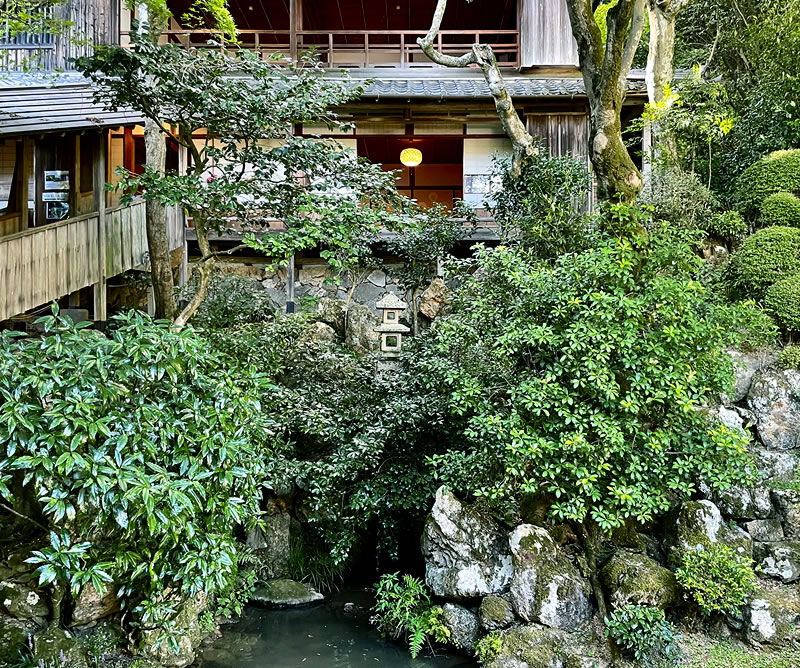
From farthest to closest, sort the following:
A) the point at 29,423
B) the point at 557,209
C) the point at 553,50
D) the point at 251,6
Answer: the point at 251,6 < the point at 553,50 < the point at 557,209 < the point at 29,423

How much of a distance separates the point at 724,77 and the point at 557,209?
9134mm

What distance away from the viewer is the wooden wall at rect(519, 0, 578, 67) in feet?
47.0

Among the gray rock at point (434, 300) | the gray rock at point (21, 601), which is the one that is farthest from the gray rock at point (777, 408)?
the gray rock at point (21, 601)

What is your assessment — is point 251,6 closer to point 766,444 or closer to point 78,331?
point 78,331

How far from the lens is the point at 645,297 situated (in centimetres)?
675

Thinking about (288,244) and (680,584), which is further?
(288,244)

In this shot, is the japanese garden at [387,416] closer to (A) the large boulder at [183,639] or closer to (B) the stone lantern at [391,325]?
(A) the large boulder at [183,639]

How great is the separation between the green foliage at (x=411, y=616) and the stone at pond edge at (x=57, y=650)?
3.61 m

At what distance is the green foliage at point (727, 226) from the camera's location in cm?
1095

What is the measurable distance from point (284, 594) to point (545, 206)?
6589 millimetres

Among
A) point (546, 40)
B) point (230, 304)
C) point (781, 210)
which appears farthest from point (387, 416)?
point (546, 40)

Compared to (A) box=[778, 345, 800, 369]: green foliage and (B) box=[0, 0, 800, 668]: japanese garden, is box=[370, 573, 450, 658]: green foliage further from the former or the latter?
(A) box=[778, 345, 800, 369]: green foliage

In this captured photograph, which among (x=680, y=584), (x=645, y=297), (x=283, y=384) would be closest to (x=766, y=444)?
(x=680, y=584)

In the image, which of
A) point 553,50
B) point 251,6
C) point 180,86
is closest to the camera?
point 180,86
